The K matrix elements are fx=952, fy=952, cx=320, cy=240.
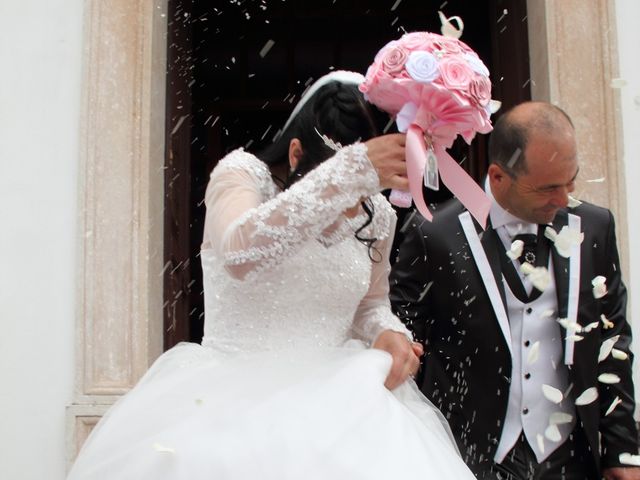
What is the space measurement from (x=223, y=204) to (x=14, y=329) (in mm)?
2953

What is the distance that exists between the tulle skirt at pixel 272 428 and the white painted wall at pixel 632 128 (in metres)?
2.67

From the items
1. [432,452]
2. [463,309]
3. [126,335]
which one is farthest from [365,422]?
[126,335]

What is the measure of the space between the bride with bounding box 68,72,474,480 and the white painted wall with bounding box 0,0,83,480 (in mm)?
2509

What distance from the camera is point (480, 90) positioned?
6.83 ft

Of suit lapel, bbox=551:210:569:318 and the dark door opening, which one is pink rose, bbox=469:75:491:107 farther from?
the dark door opening

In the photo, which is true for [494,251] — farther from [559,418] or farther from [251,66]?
[251,66]

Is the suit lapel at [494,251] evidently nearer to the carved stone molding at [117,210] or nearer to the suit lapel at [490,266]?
the suit lapel at [490,266]

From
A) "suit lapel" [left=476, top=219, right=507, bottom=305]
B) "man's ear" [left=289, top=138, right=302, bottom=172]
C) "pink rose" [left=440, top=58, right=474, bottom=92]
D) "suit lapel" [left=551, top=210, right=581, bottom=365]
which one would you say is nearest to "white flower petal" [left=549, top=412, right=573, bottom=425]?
"suit lapel" [left=551, top=210, right=581, bottom=365]

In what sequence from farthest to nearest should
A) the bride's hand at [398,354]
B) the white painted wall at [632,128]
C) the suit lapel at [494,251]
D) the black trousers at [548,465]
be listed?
1. the white painted wall at [632,128]
2. the suit lapel at [494,251]
3. the black trousers at [548,465]
4. the bride's hand at [398,354]

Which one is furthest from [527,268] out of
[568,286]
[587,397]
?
[587,397]

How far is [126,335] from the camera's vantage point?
15.4ft

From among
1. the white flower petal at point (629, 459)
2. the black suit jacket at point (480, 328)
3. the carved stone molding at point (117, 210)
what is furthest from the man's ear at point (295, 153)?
the carved stone molding at point (117, 210)

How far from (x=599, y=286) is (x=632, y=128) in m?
1.80

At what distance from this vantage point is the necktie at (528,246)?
318 cm
